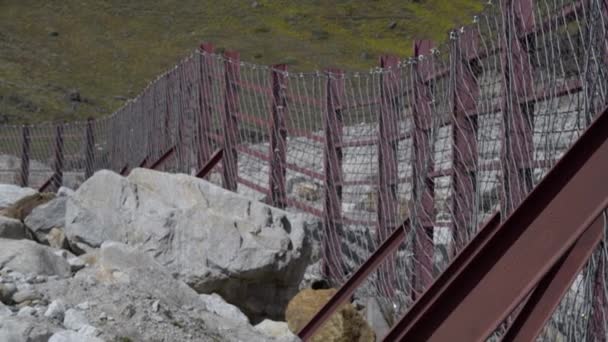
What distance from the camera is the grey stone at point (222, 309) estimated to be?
5826 millimetres

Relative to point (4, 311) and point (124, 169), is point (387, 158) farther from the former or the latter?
point (124, 169)

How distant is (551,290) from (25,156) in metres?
12.9

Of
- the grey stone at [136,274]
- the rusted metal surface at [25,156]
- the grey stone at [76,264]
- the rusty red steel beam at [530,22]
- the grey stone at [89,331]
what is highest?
the rusty red steel beam at [530,22]

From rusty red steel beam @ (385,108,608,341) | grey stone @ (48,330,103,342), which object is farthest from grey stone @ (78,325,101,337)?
rusty red steel beam @ (385,108,608,341)

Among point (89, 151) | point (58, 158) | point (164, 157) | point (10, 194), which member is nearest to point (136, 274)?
point (164, 157)

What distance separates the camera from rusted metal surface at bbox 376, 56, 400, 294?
254 inches

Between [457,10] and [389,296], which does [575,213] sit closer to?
[389,296]

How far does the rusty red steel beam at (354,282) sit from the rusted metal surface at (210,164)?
2902mm

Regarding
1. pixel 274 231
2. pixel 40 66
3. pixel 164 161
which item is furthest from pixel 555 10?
pixel 40 66

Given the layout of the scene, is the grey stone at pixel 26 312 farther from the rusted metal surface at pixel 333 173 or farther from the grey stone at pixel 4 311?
the rusted metal surface at pixel 333 173

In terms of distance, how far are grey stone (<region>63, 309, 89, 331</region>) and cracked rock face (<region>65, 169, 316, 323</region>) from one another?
6.05 feet

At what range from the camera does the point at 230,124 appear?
875 cm

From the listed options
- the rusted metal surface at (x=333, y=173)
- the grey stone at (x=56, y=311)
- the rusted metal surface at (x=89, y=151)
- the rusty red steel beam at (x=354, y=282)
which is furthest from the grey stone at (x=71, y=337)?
the rusted metal surface at (x=89, y=151)

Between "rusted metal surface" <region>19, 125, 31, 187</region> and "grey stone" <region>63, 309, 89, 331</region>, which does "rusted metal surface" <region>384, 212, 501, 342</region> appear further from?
"rusted metal surface" <region>19, 125, 31, 187</region>
